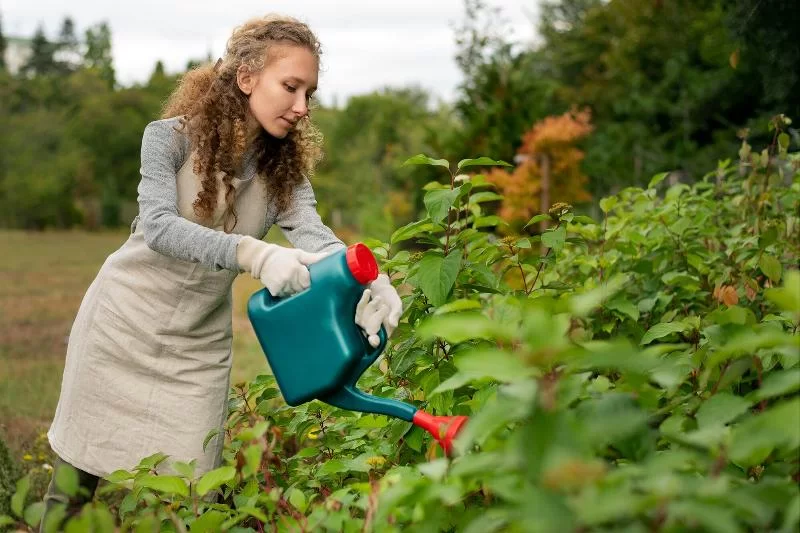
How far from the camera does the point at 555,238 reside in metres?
2.21

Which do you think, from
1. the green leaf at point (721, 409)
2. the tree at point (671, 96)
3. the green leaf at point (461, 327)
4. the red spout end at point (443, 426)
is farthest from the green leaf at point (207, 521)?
the tree at point (671, 96)

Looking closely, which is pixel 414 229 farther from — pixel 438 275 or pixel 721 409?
pixel 721 409

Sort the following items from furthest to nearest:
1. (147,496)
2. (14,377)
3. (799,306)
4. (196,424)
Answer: (14,377)
(196,424)
(147,496)
(799,306)

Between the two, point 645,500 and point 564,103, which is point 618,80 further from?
point 645,500

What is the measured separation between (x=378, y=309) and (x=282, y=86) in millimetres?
692

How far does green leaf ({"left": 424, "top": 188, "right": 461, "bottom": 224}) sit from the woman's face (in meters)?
0.49

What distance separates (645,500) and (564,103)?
21.5 metres

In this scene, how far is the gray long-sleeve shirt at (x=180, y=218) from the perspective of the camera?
2.09 metres

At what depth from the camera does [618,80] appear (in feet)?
67.8

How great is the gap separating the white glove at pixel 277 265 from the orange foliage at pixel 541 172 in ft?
34.4

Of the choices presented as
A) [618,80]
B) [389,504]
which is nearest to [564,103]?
[618,80]

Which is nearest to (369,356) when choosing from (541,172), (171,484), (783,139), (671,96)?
(171,484)

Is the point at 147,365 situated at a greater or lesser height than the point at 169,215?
lesser

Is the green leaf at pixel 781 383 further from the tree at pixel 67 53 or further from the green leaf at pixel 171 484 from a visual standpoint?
the tree at pixel 67 53
